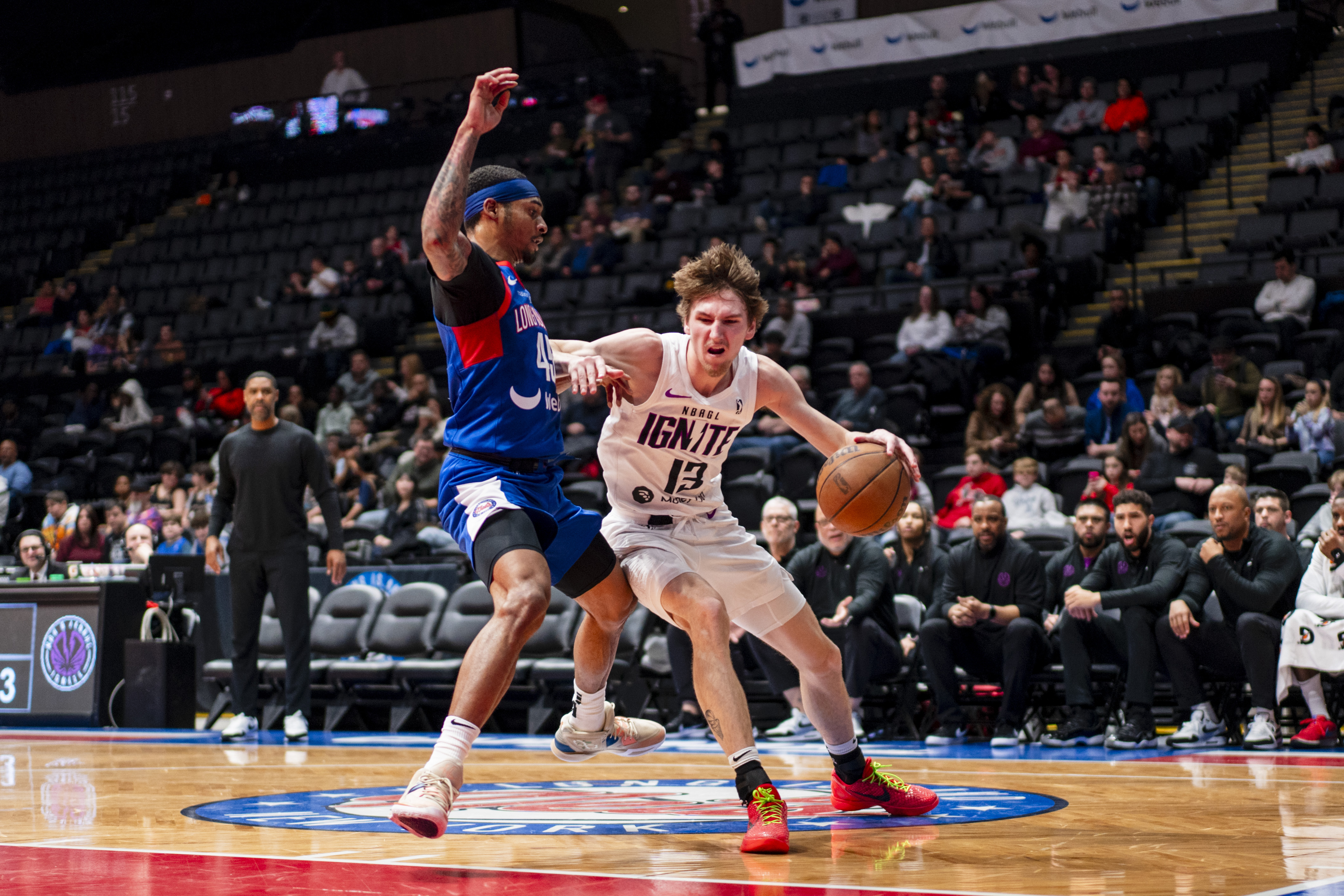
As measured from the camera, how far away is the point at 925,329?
12352 millimetres

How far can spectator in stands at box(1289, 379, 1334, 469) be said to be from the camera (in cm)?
945

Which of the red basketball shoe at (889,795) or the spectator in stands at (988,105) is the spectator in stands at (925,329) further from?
the red basketball shoe at (889,795)

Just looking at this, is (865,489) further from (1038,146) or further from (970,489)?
(1038,146)

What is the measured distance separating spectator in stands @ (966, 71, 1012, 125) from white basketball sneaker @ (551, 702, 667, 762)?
507 inches

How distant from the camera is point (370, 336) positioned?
16.6 m

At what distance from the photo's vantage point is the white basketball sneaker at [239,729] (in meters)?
7.78

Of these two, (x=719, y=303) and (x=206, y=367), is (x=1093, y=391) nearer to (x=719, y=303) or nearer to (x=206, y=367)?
(x=719, y=303)

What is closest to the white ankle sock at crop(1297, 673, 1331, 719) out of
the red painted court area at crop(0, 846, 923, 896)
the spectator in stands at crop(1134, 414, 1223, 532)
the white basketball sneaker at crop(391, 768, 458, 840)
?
the spectator in stands at crop(1134, 414, 1223, 532)

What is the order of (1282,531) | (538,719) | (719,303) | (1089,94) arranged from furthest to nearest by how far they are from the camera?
(1089,94)
(538,719)
(1282,531)
(719,303)

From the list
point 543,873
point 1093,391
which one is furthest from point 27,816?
point 1093,391

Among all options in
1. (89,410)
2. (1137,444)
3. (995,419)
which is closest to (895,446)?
(1137,444)

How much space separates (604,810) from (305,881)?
158 centimetres

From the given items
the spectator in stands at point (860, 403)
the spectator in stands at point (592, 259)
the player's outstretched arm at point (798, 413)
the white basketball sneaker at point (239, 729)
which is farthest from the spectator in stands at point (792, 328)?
the player's outstretched arm at point (798, 413)

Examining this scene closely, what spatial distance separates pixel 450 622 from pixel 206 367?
9.23m
